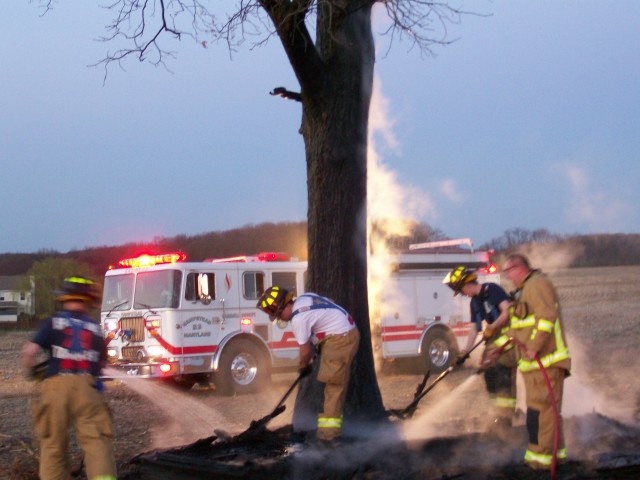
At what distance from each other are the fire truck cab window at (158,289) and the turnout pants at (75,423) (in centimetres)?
792

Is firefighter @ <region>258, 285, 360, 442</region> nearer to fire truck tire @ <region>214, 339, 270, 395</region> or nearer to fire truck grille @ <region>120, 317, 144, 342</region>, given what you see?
fire truck tire @ <region>214, 339, 270, 395</region>

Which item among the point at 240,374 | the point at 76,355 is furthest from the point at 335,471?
the point at 240,374

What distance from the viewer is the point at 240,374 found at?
1396 centimetres

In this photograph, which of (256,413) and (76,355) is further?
(256,413)

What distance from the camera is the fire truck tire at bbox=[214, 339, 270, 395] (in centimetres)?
1367

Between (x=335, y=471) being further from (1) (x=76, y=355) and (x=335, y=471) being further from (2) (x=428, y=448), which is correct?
(1) (x=76, y=355)

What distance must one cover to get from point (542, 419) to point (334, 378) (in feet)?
5.98

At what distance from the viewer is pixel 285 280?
15.0m

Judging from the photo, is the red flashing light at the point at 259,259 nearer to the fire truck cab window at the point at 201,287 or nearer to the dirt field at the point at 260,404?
the fire truck cab window at the point at 201,287

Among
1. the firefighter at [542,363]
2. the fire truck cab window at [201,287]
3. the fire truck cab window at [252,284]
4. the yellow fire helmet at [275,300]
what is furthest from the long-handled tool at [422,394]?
the fire truck cab window at [252,284]

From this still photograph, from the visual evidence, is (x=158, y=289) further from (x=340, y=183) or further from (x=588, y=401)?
(x=588, y=401)

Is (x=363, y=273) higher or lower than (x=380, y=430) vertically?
higher

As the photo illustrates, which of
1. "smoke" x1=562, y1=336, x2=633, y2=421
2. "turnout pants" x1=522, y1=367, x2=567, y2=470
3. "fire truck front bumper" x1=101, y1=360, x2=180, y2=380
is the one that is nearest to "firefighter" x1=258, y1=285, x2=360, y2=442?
"turnout pants" x1=522, y1=367, x2=567, y2=470

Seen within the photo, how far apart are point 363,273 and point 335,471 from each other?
271cm
